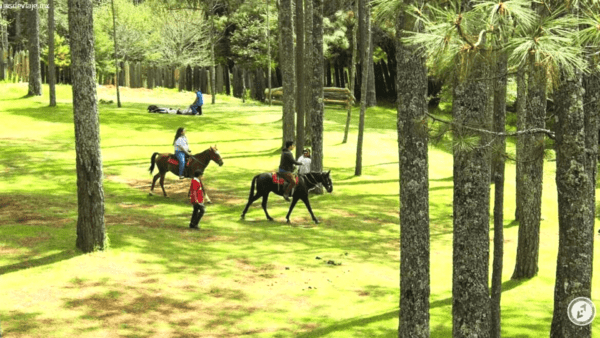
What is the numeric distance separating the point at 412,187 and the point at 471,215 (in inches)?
42.9

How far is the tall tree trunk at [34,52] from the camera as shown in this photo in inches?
1646

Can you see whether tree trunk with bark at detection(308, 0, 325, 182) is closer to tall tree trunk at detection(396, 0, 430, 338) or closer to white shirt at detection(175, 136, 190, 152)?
white shirt at detection(175, 136, 190, 152)

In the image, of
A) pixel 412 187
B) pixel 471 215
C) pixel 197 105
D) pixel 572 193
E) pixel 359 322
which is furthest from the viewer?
pixel 197 105

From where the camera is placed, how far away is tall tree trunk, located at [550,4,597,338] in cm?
968

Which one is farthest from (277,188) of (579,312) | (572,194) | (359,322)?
(572,194)

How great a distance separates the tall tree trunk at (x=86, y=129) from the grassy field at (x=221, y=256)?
23.4 inches

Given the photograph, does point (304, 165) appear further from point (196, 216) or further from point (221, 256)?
point (221, 256)

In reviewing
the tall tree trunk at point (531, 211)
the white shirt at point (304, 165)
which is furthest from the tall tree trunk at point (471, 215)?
the white shirt at point (304, 165)

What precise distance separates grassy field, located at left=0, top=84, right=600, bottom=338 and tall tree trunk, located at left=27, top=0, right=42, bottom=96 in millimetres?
10640

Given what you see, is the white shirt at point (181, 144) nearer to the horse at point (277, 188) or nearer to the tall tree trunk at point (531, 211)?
the horse at point (277, 188)

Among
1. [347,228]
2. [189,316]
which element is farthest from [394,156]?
[189,316]

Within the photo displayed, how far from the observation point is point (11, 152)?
29.1 meters

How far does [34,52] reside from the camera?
42.6 m

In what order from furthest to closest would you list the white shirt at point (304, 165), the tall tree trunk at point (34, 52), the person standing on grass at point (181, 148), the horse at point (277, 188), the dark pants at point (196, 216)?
the tall tree trunk at point (34, 52) → the white shirt at point (304, 165) → the person standing on grass at point (181, 148) → the horse at point (277, 188) → the dark pants at point (196, 216)
